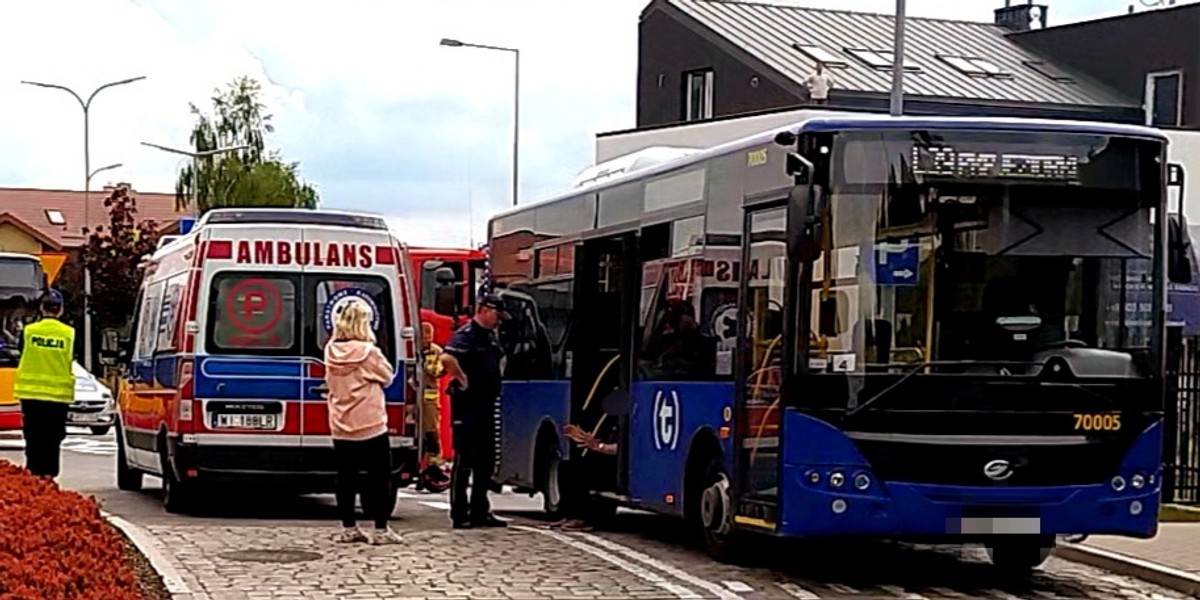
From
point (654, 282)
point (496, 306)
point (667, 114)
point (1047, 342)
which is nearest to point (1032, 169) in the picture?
point (1047, 342)

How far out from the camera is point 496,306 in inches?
617

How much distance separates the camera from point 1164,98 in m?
46.2

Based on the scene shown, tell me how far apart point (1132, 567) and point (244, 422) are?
6964 mm

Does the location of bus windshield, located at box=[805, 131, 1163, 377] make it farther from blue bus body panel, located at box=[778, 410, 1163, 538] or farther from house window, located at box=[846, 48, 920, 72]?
house window, located at box=[846, 48, 920, 72]

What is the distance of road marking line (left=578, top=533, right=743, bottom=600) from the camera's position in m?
11.6

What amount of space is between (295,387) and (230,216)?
1.55 metres

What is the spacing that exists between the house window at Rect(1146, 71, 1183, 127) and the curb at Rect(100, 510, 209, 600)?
1379 inches

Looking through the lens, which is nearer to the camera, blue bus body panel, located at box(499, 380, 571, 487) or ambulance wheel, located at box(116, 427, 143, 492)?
blue bus body panel, located at box(499, 380, 571, 487)

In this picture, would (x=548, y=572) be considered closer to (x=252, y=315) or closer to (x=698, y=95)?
(x=252, y=315)

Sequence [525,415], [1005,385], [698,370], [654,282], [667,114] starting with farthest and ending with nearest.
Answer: [667,114] → [525,415] → [654,282] → [698,370] → [1005,385]

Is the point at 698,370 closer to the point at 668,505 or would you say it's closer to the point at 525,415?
the point at 668,505

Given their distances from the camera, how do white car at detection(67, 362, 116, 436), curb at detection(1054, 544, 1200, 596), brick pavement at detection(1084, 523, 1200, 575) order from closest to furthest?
curb at detection(1054, 544, 1200, 596) → brick pavement at detection(1084, 523, 1200, 575) → white car at detection(67, 362, 116, 436)

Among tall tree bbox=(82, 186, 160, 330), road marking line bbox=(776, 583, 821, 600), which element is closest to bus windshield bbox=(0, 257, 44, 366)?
tall tree bbox=(82, 186, 160, 330)

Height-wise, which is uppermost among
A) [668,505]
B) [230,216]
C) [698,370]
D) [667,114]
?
[667,114]
